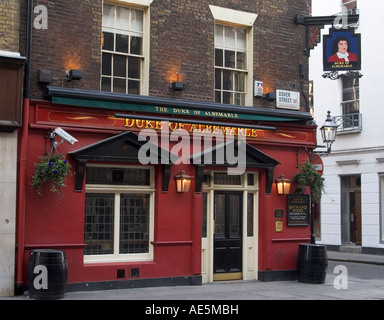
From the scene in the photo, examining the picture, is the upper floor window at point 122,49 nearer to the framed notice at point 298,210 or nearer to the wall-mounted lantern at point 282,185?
the wall-mounted lantern at point 282,185

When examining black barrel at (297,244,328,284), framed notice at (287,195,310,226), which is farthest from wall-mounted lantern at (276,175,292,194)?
black barrel at (297,244,328,284)

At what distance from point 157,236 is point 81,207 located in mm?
1929

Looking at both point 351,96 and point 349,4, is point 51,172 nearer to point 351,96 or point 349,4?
point 351,96

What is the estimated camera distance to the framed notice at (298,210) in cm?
1495

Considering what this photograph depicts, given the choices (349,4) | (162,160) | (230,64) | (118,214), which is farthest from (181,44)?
(349,4)

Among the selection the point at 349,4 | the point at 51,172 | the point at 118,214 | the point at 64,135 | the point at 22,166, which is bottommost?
the point at 118,214

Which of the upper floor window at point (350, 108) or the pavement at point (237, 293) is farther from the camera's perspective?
the upper floor window at point (350, 108)

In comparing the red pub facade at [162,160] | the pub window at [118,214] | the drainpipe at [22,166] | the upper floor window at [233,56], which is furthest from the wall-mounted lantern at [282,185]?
the drainpipe at [22,166]

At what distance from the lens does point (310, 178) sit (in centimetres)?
1479

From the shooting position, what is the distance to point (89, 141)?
489 inches

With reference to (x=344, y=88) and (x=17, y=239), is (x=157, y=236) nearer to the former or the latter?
(x=17, y=239)

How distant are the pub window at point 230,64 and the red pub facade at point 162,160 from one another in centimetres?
4

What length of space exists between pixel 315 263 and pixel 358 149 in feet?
37.5

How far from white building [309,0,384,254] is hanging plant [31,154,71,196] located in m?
15.7
